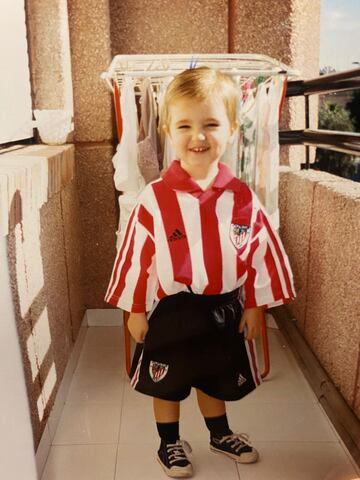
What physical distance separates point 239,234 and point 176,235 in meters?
0.19

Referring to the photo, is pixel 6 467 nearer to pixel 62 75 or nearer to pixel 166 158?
pixel 166 158

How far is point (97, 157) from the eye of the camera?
93.8 inches

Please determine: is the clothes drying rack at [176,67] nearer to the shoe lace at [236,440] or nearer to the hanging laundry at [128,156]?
the hanging laundry at [128,156]

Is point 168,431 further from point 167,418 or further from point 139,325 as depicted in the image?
point 139,325

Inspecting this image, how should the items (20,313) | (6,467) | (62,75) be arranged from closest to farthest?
(6,467), (20,313), (62,75)

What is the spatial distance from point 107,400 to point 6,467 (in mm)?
938

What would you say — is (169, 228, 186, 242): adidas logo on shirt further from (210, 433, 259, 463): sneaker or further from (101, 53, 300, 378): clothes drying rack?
(210, 433, 259, 463): sneaker

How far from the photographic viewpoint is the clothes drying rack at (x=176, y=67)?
70.2 inches

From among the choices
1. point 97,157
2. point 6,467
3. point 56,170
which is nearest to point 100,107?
point 97,157

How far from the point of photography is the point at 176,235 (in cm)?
142

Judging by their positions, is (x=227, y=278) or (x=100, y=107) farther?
(x=100, y=107)

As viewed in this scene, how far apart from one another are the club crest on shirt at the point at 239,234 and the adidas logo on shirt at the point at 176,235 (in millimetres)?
145

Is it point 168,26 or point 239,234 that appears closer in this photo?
point 239,234

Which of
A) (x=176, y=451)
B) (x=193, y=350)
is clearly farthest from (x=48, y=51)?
(x=176, y=451)
